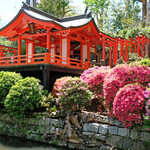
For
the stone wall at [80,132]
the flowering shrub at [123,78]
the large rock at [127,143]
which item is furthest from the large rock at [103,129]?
the large rock at [127,143]

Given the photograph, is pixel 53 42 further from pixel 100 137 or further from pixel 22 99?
pixel 100 137

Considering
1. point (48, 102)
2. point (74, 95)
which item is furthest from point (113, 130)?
point (48, 102)

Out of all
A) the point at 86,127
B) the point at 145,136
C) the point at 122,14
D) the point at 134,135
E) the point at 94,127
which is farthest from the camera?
the point at 122,14

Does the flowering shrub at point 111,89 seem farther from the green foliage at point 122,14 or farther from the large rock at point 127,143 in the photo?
the green foliage at point 122,14

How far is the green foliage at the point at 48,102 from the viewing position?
29.1 feet

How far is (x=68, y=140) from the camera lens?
25.0 ft

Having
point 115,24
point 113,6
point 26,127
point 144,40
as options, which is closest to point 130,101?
point 26,127

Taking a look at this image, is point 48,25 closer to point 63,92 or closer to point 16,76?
point 16,76

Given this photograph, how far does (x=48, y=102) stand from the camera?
9.09 meters

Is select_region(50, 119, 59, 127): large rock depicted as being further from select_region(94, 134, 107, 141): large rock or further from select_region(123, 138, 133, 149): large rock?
select_region(123, 138, 133, 149): large rock

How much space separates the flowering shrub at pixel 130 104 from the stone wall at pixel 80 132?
51 cm

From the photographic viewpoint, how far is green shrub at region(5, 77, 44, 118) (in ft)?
28.0

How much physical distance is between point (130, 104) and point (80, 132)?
8.12 feet

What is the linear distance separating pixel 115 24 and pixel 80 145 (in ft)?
53.7
